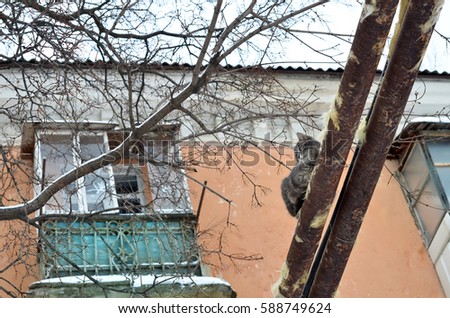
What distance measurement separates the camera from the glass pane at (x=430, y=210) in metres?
11.5

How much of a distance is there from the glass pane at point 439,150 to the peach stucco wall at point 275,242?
2.37 feet

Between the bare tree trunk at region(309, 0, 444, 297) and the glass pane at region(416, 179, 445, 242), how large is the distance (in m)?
5.30

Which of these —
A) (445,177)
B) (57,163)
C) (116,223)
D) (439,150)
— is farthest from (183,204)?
(439,150)

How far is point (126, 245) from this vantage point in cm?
1003

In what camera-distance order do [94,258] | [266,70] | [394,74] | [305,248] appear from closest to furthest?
[394,74] → [305,248] → [266,70] → [94,258]

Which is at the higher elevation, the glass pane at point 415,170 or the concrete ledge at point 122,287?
the glass pane at point 415,170

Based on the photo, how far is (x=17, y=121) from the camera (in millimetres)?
8883

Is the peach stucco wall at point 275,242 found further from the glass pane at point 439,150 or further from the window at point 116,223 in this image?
the glass pane at point 439,150

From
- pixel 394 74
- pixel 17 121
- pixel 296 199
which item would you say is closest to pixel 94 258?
pixel 17 121

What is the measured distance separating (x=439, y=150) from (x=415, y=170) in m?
0.38

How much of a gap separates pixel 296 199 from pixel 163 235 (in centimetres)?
402

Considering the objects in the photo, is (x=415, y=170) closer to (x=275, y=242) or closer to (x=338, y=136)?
(x=275, y=242)

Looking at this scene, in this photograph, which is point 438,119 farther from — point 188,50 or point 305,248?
point 305,248

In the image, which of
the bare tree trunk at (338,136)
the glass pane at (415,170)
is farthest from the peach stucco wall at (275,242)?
the bare tree trunk at (338,136)
